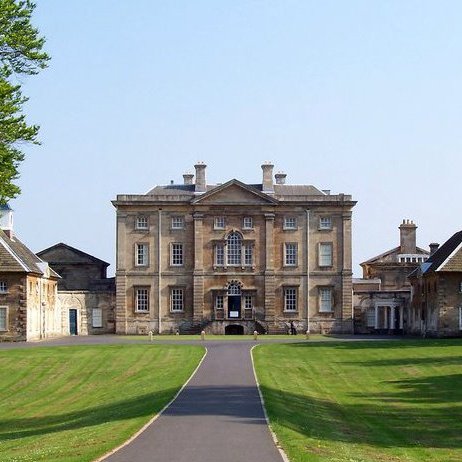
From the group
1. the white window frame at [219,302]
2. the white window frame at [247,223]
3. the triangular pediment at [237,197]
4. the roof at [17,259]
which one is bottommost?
the white window frame at [219,302]

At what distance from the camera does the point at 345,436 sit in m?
28.4

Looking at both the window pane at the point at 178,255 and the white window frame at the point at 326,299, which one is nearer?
the white window frame at the point at 326,299

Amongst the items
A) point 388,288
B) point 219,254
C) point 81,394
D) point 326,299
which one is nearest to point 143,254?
point 219,254

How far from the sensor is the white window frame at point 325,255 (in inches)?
3536

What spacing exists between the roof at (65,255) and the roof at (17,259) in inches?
330

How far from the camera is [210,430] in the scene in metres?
26.2

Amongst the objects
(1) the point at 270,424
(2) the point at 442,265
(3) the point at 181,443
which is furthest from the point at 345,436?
(2) the point at 442,265

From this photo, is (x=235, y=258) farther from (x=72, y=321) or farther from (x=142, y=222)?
(x=72, y=321)

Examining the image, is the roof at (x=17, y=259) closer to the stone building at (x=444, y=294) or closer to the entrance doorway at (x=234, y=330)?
the entrance doorway at (x=234, y=330)

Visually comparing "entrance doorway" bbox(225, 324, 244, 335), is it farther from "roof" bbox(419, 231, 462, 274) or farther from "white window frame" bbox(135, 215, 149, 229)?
"roof" bbox(419, 231, 462, 274)

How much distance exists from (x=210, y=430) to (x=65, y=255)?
70670 mm

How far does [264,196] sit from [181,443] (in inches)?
2605

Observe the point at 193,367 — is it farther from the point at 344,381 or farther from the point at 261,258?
the point at 261,258

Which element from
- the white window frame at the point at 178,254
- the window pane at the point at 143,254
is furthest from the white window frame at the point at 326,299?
the window pane at the point at 143,254
